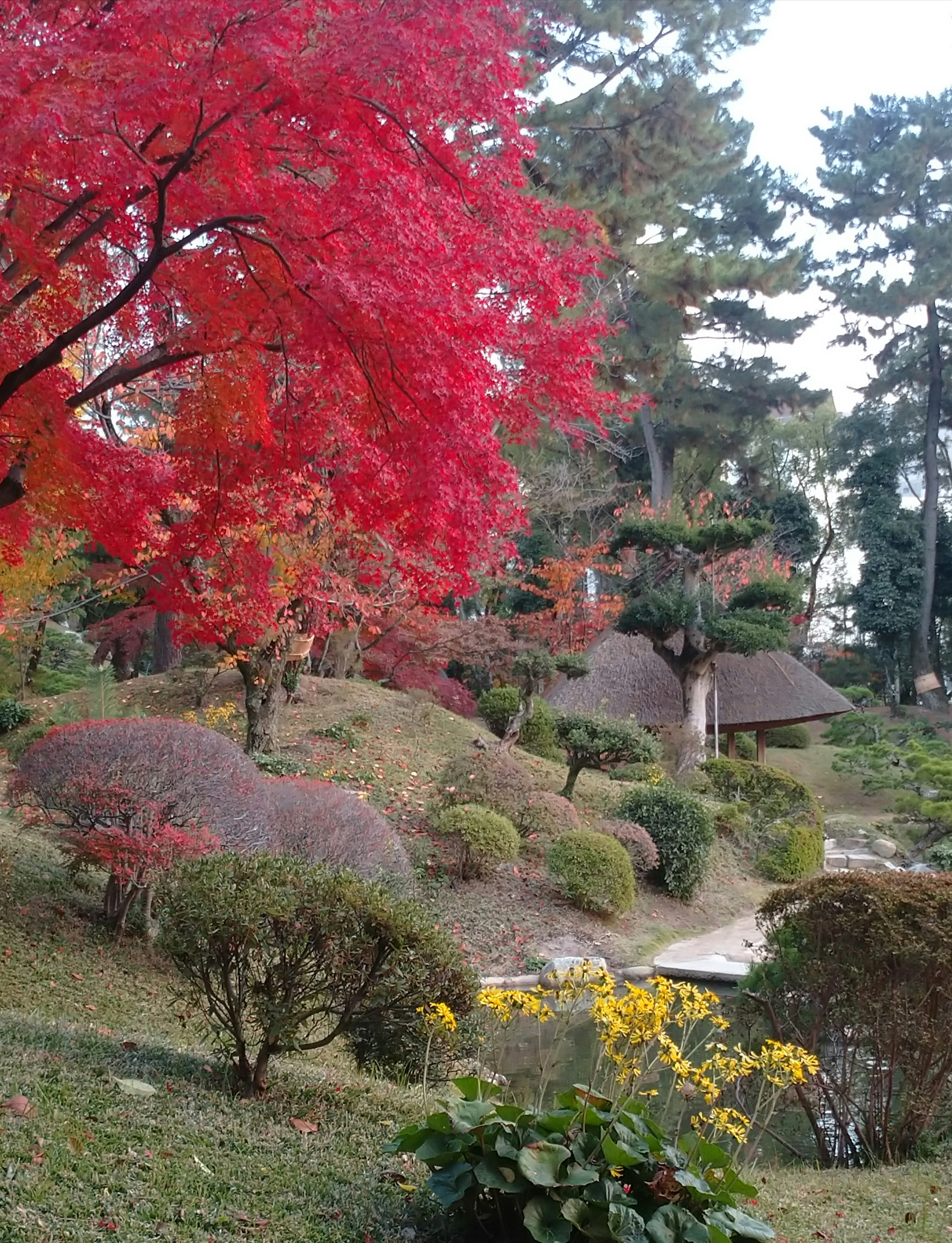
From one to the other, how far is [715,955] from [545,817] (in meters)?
2.42

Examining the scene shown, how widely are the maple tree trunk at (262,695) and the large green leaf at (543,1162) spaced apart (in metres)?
9.41

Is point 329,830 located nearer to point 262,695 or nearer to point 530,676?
point 262,695

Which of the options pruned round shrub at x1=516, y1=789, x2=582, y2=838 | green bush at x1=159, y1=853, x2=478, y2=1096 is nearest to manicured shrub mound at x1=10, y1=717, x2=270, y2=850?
green bush at x1=159, y1=853, x2=478, y2=1096

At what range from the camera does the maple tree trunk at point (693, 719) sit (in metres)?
16.3

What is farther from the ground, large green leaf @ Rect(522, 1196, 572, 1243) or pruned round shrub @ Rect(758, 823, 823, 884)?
large green leaf @ Rect(522, 1196, 572, 1243)

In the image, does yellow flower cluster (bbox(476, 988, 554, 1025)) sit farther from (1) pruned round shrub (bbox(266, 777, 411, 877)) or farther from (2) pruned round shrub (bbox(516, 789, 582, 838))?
(2) pruned round shrub (bbox(516, 789, 582, 838))

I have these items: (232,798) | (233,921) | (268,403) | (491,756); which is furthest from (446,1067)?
(491,756)

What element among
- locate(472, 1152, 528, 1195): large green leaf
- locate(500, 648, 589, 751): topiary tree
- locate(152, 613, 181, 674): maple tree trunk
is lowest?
locate(472, 1152, 528, 1195): large green leaf

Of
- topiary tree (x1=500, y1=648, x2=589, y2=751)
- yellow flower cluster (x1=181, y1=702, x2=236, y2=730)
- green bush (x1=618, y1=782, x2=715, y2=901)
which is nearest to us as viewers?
green bush (x1=618, y1=782, x2=715, y2=901)

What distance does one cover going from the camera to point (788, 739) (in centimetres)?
2317

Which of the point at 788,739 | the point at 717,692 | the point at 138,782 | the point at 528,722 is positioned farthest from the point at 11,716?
the point at 788,739

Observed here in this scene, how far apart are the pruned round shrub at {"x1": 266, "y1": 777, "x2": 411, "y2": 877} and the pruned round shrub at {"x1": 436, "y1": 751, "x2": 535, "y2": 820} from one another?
2850mm

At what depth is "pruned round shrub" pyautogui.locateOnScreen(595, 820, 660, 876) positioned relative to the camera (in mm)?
11125

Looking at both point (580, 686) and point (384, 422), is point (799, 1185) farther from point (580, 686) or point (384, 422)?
point (580, 686)
